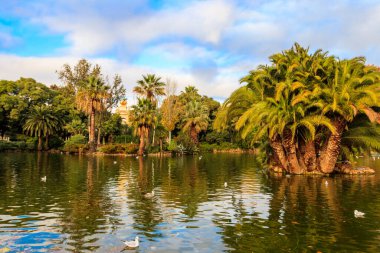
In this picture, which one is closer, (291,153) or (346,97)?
(346,97)

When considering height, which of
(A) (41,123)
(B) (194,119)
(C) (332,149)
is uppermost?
(B) (194,119)

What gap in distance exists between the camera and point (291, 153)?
28.9 metres

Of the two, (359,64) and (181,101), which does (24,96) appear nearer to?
(181,101)

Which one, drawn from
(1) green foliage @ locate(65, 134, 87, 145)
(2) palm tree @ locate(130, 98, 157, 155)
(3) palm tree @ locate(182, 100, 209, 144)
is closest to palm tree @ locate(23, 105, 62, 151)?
(1) green foliage @ locate(65, 134, 87, 145)

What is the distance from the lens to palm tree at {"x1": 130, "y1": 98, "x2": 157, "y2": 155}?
5778cm

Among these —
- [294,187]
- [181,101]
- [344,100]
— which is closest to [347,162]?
[344,100]

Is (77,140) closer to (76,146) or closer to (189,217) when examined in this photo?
(76,146)

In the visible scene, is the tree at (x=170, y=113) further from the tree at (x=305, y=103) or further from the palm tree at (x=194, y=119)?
the tree at (x=305, y=103)

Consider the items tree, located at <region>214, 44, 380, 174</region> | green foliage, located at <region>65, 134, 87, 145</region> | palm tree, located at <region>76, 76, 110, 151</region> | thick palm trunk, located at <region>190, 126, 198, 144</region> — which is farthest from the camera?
thick palm trunk, located at <region>190, 126, 198, 144</region>

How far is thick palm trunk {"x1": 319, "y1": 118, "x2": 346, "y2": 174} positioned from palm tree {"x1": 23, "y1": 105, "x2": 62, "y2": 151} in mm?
55973

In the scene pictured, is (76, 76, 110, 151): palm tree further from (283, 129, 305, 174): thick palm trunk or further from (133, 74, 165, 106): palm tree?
(283, 129, 305, 174): thick palm trunk

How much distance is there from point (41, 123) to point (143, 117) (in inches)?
959

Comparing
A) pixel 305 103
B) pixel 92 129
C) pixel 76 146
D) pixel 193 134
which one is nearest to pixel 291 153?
pixel 305 103

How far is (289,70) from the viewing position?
A: 27219 mm
